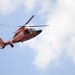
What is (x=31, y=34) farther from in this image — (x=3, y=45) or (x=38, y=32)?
(x=3, y=45)

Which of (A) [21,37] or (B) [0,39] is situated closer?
(A) [21,37]

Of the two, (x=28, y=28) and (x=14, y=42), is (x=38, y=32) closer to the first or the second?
(x=28, y=28)

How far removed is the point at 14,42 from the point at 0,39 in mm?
6740

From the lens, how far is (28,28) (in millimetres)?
63062

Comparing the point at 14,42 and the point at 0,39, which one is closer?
the point at 14,42

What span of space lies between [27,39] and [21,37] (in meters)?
1.85

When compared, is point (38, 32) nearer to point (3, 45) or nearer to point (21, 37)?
point (21, 37)

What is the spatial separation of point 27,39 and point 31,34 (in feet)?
7.15

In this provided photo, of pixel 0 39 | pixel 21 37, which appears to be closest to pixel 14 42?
pixel 21 37

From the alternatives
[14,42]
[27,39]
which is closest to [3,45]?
[14,42]

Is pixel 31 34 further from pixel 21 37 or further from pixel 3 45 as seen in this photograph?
pixel 3 45

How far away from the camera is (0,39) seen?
6544cm

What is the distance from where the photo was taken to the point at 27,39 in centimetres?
6075

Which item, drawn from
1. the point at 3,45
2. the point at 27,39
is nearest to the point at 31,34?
the point at 27,39
